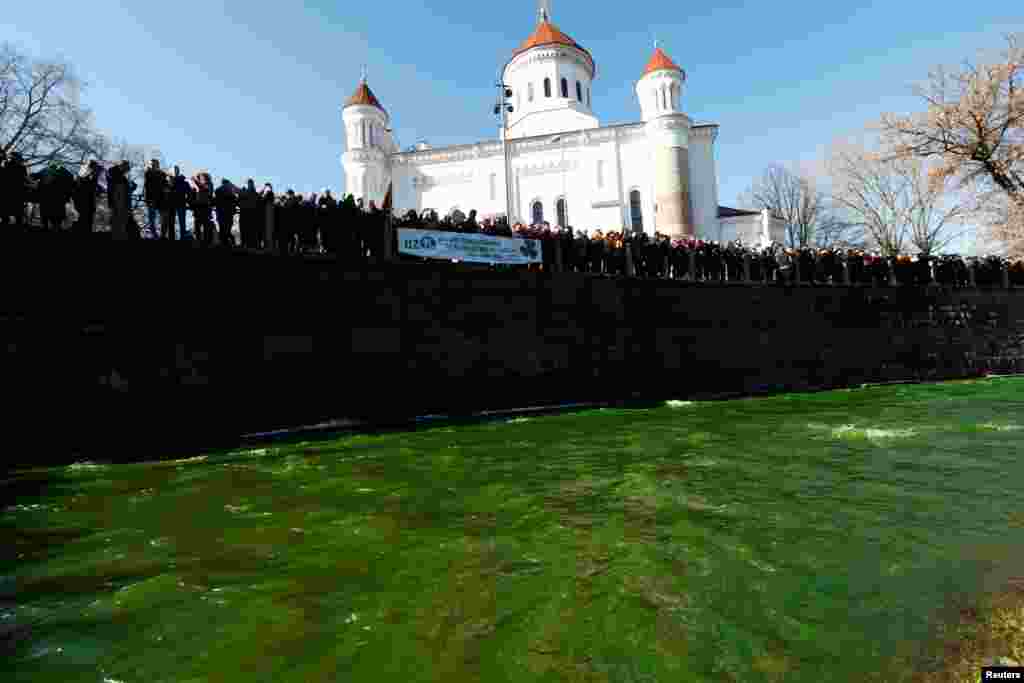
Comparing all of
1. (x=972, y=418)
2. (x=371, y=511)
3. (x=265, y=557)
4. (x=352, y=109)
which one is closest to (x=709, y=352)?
(x=972, y=418)

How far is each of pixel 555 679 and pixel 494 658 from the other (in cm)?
30

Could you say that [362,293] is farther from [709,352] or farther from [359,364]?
[709,352]

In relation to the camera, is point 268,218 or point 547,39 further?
point 547,39

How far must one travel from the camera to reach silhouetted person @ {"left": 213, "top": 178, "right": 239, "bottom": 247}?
33.7 feet

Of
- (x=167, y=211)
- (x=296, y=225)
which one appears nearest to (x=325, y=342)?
(x=296, y=225)

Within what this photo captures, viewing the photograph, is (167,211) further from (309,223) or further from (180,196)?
(309,223)

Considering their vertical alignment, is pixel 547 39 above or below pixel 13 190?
above

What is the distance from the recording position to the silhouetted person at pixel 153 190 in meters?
9.67

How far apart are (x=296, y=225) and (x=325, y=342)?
2.46 m

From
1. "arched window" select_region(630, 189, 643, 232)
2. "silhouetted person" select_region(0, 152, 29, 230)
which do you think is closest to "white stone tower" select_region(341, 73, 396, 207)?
"arched window" select_region(630, 189, 643, 232)

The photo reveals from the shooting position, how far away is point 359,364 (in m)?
11.0

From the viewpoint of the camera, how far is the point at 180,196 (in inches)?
389

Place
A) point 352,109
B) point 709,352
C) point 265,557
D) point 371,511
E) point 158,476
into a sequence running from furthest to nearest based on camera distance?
point 352,109 < point 709,352 < point 158,476 < point 371,511 < point 265,557

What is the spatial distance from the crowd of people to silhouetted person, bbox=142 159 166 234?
0.06ft
